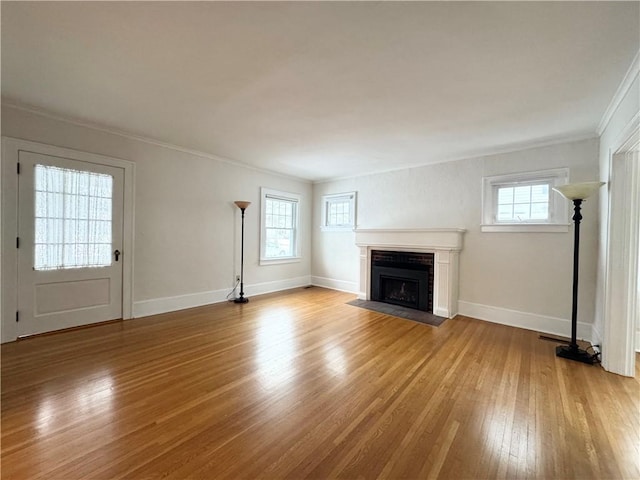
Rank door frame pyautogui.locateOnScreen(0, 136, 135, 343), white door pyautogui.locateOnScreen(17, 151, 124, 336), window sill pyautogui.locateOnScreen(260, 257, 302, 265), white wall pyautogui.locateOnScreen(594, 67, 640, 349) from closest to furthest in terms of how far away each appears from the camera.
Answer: white wall pyautogui.locateOnScreen(594, 67, 640, 349), door frame pyautogui.locateOnScreen(0, 136, 135, 343), white door pyautogui.locateOnScreen(17, 151, 124, 336), window sill pyautogui.locateOnScreen(260, 257, 302, 265)

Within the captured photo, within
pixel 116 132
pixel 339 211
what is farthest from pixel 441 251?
pixel 116 132

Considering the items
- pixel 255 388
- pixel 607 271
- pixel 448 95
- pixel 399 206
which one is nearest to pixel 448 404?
pixel 255 388

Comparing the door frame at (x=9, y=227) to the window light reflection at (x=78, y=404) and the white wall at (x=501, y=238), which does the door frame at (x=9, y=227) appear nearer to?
the window light reflection at (x=78, y=404)

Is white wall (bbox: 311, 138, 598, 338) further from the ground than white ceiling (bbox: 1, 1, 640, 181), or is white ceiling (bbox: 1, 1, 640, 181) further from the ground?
white ceiling (bbox: 1, 1, 640, 181)

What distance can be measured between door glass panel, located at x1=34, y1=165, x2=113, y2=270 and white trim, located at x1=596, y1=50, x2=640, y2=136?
17.5 feet

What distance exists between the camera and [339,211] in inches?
239

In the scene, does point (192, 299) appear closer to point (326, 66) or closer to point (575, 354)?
point (326, 66)

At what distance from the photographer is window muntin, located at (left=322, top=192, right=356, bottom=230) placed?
5.77m

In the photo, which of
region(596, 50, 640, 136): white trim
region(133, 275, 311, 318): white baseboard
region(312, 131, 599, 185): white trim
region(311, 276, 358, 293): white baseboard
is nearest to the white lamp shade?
region(596, 50, 640, 136): white trim

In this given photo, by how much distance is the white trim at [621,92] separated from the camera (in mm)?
1966

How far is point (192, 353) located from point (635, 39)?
4242mm

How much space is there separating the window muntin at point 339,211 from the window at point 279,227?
2.15 feet

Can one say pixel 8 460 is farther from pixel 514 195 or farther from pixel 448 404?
pixel 514 195

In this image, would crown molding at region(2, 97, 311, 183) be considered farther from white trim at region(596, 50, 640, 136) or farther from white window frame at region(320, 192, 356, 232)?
white trim at region(596, 50, 640, 136)
